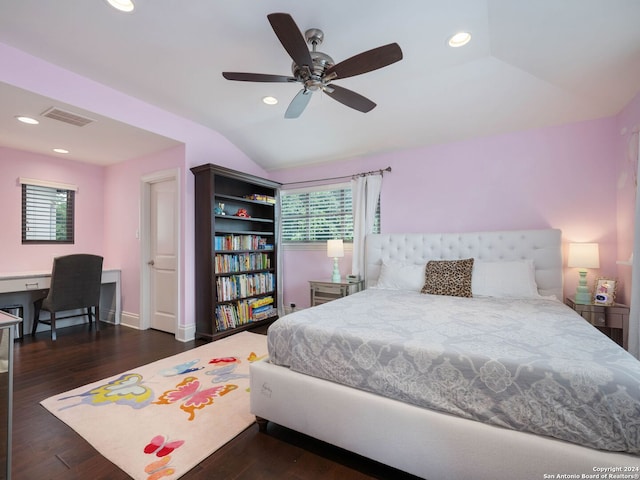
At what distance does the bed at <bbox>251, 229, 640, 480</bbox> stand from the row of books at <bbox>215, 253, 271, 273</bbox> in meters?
1.99

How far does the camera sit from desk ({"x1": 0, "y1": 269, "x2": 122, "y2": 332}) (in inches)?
131

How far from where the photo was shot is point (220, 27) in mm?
2131

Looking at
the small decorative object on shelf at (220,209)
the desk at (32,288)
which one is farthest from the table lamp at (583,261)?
the desk at (32,288)

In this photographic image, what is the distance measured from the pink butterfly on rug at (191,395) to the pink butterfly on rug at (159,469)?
0.38m

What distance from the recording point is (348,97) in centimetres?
227

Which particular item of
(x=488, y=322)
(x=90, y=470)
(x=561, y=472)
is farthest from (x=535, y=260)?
(x=90, y=470)

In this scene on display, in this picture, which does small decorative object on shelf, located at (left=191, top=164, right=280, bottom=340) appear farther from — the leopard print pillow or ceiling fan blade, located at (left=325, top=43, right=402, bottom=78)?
the leopard print pillow

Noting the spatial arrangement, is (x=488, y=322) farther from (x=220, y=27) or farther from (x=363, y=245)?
(x=220, y=27)

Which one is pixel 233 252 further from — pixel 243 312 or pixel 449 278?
pixel 449 278

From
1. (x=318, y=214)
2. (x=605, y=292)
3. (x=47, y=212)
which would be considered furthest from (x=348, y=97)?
(x=47, y=212)

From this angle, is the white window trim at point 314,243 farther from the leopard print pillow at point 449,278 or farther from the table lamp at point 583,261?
the table lamp at point 583,261

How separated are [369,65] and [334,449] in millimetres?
2334

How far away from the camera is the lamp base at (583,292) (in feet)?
9.14

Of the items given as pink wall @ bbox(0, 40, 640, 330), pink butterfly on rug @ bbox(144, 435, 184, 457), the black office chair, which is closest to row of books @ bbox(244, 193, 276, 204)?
pink wall @ bbox(0, 40, 640, 330)
